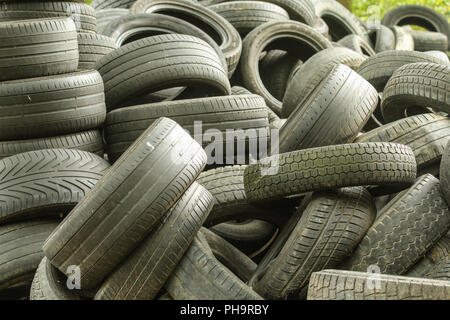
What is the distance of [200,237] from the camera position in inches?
119

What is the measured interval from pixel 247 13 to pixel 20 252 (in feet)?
11.6

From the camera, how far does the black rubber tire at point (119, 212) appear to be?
8.81 feet

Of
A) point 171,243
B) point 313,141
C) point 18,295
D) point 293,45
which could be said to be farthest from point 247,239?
point 293,45

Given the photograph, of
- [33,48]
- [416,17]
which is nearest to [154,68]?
[33,48]

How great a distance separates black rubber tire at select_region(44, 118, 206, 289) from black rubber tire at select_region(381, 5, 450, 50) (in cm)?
648

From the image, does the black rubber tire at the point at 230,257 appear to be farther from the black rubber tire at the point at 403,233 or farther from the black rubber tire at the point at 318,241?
the black rubber tire at the point at 403,233

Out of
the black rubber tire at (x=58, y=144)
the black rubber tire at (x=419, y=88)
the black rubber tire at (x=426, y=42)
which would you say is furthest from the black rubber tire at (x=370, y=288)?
the black rubber tire at (x=426, y=42)

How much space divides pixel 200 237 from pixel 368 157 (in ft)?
2.91

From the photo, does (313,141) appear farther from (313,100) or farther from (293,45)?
(293,45)

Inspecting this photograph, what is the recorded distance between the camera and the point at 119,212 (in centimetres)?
268

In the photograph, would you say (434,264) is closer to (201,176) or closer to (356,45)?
(201,176)

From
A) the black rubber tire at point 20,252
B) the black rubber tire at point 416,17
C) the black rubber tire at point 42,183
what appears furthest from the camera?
the black rubber tire at point 416,17

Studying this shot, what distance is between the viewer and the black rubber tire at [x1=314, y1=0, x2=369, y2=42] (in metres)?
7.34

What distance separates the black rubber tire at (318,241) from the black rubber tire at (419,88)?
3.43 ft
